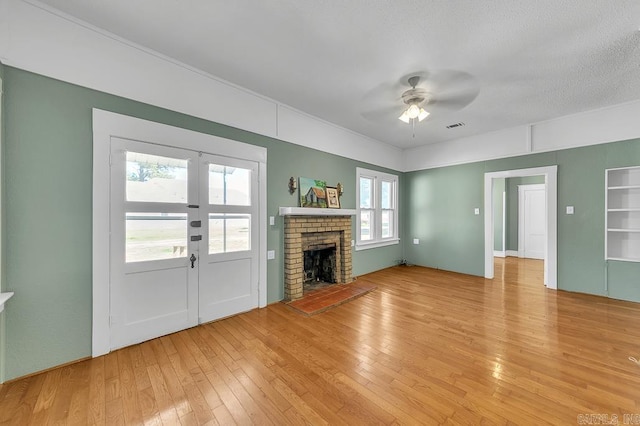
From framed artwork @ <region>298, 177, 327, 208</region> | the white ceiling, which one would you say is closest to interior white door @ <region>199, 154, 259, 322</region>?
framed artwork @ <region>298, 177, 327, 208</region>

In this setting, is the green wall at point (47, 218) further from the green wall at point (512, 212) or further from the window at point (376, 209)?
the green wall at point (512, 212)

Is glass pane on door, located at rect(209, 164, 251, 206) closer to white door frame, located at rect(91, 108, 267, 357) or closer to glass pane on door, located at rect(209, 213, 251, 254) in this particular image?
glass pane on door, located at rect(209, 213, 251, 254)

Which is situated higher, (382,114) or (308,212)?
(382,114)

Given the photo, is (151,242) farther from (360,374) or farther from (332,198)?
(332,198)

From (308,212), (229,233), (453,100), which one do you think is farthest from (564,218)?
(229,233)

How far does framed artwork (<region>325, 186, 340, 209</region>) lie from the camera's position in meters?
4.48

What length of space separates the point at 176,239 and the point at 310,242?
1999mm

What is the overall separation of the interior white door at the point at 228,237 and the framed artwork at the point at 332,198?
1.46 metres

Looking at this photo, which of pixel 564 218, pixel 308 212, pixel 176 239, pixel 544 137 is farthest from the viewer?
pixel 544 137

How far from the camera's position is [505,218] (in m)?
7.65

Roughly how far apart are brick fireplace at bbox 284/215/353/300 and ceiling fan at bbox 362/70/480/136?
1.98m

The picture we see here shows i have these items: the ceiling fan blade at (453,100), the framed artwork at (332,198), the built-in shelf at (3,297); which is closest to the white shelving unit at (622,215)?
the ceiling fan blade at (453,100)

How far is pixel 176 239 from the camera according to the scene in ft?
9.04

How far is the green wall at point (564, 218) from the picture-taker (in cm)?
388
